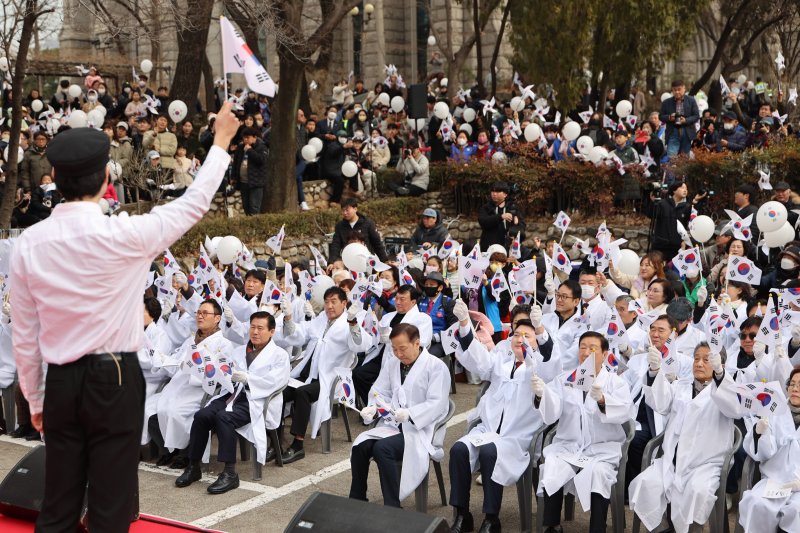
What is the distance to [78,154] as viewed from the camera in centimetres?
339

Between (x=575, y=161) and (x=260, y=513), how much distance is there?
10.8 m

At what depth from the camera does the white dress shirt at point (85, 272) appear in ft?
11.0

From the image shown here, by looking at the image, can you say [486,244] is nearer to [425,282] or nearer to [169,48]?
[425,282]

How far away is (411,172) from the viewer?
730 inches

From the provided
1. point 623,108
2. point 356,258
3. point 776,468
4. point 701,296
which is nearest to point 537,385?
point 776,468

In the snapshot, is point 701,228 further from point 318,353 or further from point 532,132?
point 532,132

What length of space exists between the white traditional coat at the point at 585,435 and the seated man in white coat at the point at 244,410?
92.2 inches

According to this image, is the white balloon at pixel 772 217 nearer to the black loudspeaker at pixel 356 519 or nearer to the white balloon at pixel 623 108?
the black loudspeaker at pixel 356 519

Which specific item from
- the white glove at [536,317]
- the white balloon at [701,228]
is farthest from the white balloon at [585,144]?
the white glove at [536,317]

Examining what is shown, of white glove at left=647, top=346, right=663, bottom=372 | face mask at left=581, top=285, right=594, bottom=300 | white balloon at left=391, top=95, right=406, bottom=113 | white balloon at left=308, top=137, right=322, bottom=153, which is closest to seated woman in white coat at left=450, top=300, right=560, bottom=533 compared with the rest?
white glove at left=647, top=346, right=663, bottom=372

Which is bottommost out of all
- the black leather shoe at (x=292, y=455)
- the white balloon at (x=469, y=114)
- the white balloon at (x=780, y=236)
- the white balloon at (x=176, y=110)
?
the black leather shoe at (x=292, y=455)

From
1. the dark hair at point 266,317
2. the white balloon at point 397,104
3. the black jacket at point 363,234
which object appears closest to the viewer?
Answer: the dark hair at point 266,317

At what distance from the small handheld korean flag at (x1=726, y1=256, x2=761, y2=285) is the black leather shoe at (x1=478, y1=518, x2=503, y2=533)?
150 inches

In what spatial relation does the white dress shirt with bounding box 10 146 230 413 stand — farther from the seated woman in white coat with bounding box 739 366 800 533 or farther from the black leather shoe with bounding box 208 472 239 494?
the black leather shoe with bounding box 208 472 239 494
